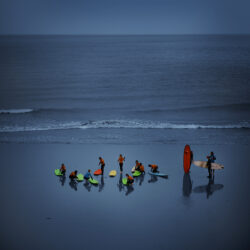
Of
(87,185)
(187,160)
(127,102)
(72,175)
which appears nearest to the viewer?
(87,185)

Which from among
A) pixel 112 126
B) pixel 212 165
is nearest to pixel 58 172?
pixel 212 165

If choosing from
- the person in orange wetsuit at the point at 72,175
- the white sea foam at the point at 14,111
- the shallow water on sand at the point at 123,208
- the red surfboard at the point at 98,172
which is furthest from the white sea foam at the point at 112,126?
the person in orange wetsuit at the point at 72,175

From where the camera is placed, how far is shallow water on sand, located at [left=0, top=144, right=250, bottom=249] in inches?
344

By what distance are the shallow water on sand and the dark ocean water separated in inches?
189

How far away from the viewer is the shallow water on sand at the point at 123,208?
28.7 feet

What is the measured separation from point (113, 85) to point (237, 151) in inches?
983

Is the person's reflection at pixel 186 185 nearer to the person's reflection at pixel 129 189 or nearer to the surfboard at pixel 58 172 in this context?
the person's reflection at pixel 129 189

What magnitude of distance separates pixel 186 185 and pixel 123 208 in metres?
2.85

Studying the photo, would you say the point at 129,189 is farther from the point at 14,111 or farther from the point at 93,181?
the point at 14,111

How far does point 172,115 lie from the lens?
26.1 m

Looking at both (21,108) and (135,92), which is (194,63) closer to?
A: (135,92)

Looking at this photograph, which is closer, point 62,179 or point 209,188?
point 209,188

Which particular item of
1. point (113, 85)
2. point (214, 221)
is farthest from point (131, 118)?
point (214, 221)

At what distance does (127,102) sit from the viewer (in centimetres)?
3138
